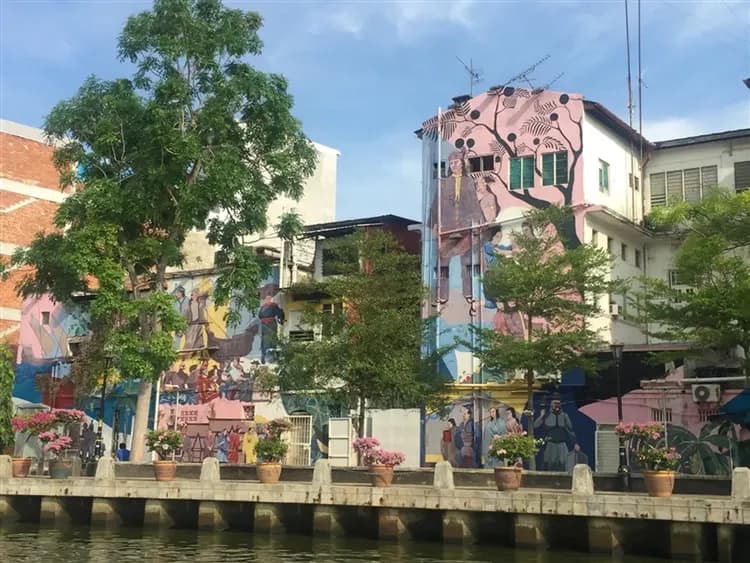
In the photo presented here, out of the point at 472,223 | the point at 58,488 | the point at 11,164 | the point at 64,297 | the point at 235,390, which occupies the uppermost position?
the point at 11,164

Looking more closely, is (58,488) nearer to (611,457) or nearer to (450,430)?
(450,430)

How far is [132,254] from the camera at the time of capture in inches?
1289

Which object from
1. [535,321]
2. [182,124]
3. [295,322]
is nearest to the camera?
Answer: [182,124]

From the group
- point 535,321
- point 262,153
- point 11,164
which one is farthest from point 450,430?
point 11,164

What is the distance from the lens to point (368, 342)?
33000 mm

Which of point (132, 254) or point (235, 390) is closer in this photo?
point (132, 254)

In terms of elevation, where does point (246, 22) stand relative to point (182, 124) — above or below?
above

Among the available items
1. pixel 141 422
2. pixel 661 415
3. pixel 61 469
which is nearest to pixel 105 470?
pixel 61 469

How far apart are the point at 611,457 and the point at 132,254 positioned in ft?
59.1

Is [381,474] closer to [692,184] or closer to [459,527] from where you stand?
[459,527]

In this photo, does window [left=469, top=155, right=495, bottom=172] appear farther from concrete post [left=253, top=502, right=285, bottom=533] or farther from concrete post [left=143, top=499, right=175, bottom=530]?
concrete post [left=143, top=499, right=175, bottom=530]

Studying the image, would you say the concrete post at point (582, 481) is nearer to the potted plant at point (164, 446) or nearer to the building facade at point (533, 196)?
the potted plant at point (164, 446)

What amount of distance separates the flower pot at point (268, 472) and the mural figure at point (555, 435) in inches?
495

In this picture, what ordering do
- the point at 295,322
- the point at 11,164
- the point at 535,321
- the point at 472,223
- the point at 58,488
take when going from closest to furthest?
the point at 58,488
the point at 535,321
the point at 472,223
the point at 295,322
the point at 11,164
